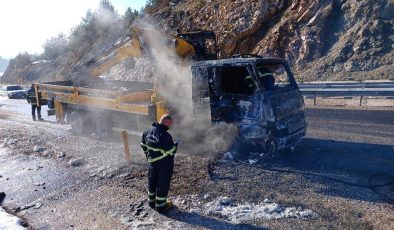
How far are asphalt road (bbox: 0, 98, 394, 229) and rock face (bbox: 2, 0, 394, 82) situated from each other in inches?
237

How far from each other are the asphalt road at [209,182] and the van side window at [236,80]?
1.60 meters

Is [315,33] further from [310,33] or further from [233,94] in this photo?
[233,94]

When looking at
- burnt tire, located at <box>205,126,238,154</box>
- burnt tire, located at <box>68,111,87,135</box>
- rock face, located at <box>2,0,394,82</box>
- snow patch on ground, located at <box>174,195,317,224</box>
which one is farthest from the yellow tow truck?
snow patch on ground, located at <box>174,195,317,224</box>

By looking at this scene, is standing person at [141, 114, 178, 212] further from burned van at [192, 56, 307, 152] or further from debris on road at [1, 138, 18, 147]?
debris on road at [1, 138, 18, 147]

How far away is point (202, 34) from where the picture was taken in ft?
32.0

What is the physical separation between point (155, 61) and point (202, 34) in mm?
1492

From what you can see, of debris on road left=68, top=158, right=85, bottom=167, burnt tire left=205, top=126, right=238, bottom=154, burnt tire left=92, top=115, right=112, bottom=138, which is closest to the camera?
burnt tire left=205, top=126, right=238, bottom=154

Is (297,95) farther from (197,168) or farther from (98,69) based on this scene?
(98,69)

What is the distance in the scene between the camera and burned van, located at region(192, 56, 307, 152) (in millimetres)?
7281

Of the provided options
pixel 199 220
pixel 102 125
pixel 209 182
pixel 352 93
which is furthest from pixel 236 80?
pixel 352 93

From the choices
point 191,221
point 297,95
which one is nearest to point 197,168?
point 191,221

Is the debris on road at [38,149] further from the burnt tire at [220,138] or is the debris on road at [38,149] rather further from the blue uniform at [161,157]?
the blue uniform at [161,157]

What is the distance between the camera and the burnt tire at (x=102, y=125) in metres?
11.2

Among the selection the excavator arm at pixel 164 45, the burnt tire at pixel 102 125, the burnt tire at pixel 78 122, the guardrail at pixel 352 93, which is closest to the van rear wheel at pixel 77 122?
the burnt tire at pixel 78 122
